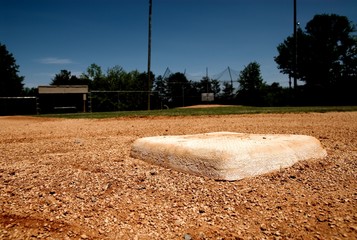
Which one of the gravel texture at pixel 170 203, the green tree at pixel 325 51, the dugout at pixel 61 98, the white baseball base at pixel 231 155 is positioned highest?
the green tree at pixel 325 51

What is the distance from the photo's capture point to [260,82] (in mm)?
24859

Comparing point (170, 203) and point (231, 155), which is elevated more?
point (231, 155)

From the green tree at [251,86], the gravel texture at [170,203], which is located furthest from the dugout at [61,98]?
the gravel texture at [170,203]

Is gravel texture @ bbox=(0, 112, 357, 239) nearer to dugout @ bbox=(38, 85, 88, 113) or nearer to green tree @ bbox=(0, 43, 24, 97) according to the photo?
dugout @ bbox=(38, 85, 88, 113)

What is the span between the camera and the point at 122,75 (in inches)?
1037

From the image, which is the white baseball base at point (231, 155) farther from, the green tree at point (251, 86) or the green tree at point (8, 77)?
the green tree at point (8, 77)

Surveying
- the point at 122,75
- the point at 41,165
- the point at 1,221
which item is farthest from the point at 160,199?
the point at 122,75

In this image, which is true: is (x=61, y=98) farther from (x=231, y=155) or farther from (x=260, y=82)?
(x=231, y=155)

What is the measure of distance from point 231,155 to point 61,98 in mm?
21950

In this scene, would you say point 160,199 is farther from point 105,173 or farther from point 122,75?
point 122,75

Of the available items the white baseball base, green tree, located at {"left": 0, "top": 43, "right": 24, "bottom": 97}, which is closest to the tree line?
green tree, located at {"left": 0, "top": 43, "right": 24, "bottom": 97}

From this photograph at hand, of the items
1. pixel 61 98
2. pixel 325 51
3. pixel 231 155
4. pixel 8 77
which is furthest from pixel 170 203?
pixel 325 51

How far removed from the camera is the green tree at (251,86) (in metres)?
23.5

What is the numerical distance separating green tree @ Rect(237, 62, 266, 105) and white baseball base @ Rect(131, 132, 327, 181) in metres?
21.5
